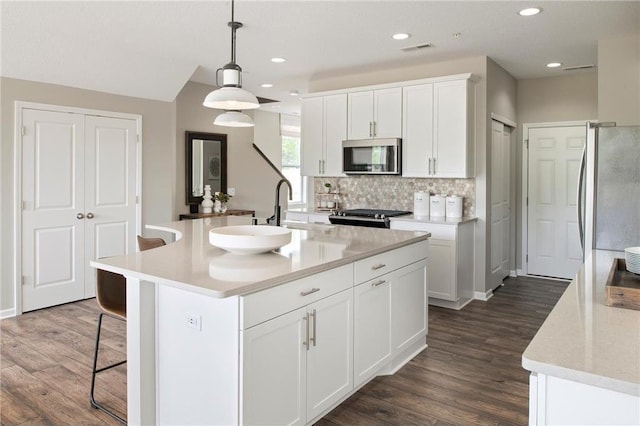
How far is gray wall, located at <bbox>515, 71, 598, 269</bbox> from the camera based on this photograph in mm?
5742

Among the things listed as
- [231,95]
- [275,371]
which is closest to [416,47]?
[231,95]

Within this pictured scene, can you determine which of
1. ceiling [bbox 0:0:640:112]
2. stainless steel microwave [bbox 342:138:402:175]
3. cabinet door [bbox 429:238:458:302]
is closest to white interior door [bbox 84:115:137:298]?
ceiling [bbox 0:0:640:112]

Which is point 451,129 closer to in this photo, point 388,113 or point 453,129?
point 453,129

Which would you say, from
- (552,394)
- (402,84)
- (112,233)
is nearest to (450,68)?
(402,84)

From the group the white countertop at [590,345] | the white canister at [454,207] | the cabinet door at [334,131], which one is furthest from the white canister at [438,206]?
the white countertop at [590,345]

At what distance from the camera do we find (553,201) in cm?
608

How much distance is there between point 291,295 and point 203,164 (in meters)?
4.72

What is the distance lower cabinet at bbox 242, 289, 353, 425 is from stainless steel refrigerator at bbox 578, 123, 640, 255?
1.62m

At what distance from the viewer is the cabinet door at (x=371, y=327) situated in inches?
105

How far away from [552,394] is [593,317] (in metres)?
0.47

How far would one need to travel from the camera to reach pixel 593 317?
1.53 meters

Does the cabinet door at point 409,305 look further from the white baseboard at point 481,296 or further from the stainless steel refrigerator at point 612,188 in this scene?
the white baseboard at point 481,296

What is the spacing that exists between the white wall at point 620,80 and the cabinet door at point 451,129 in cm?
121

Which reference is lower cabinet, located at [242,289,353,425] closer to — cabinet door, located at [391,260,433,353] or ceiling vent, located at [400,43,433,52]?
cabinet door, located at [391,260,433,353]
